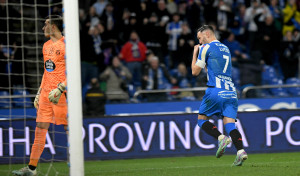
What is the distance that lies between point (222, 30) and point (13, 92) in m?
5.27

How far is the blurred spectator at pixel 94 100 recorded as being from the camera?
1452 cm

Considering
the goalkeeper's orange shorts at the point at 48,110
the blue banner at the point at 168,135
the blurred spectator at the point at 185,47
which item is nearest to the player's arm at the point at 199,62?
the goalkeeper's orange shorts at the point at 48,110

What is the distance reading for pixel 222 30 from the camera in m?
16.2

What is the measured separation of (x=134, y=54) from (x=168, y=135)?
427 cm

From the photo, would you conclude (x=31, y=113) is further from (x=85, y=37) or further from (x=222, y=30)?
(x=222, y=30)

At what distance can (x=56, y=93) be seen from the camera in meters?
8.66

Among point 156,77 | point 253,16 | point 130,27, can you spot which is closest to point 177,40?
point 130,27

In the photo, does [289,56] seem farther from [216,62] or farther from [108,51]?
[216,62]

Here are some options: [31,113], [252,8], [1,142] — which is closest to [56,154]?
[1,142]

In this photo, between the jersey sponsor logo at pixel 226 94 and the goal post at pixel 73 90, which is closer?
the goal post at pixel 73 90

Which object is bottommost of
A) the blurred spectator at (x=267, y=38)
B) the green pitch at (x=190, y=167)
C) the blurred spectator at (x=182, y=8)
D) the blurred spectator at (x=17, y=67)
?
the green pitch at (x=190, y=167)

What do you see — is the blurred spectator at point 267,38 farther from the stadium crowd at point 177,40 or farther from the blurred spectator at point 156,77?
the blurred spectator at point 156,77

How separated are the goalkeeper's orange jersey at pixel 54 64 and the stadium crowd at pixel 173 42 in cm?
577

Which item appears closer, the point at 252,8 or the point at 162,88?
the point at 162,88
